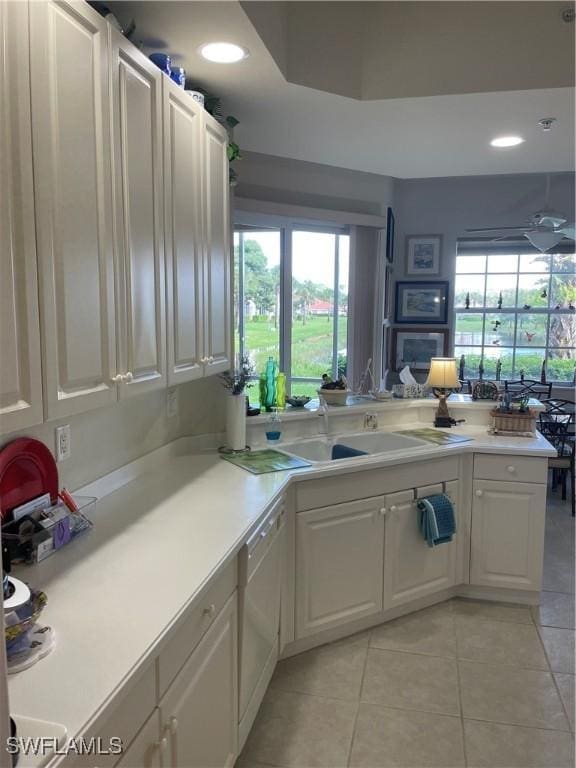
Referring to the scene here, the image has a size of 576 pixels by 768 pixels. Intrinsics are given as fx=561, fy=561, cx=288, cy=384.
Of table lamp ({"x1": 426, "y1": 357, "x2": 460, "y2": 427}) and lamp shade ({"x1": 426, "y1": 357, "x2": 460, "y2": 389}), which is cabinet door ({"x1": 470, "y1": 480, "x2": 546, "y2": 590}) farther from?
lamp shade ({"x1": 426, "y1": 357, "x2": 460, "y2": 389})

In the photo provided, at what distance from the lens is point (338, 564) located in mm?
2668

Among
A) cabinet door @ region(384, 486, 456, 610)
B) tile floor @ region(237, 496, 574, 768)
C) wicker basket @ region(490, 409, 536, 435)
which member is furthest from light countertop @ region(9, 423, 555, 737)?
wicker basket @ region(490, 409, 536, 435)

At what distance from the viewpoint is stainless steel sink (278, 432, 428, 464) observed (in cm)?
305

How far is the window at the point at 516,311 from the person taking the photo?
613 cm

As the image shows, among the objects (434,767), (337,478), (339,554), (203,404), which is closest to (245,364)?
(203,404)

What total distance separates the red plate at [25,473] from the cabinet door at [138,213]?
0.31 metres

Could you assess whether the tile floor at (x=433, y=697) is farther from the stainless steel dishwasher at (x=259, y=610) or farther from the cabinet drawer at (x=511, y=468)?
the cabinet drawer at (x=511, y=468)

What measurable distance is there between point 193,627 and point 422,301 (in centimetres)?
530

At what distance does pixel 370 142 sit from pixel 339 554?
229cm

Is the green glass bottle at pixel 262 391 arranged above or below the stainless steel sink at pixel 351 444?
above

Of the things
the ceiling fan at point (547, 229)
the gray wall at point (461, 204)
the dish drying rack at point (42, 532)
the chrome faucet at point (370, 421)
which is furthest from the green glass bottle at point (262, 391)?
the gray wall at point (461, 204)

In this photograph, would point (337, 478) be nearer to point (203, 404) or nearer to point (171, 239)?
point (203, 404)

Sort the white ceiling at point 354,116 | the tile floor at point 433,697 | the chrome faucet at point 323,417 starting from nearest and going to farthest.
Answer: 1. the white ceiling at point 354,116
2. the tile floor at point 433,697
3. the chrome faucet at point 323,417

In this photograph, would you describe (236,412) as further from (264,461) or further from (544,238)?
(544,238)
